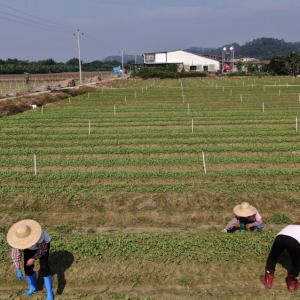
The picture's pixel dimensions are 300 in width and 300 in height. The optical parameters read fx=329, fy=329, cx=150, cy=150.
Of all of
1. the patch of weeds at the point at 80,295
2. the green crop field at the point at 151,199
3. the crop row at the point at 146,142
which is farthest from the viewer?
the crop row at the point at 146,142


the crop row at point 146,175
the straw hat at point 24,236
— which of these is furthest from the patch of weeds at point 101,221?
the straw hat at point 24,236

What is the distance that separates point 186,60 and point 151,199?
115 meters

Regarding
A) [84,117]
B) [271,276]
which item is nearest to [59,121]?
[84,117]

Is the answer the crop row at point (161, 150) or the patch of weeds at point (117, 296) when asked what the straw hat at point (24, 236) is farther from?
the crop row at point (161, 150)

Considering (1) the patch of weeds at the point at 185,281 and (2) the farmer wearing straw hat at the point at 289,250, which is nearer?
(2) the farmer wearing straw hat at the point at 289,250

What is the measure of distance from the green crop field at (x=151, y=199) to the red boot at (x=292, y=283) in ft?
0.55

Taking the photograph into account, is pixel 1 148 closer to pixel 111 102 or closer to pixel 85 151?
pixel 85 151

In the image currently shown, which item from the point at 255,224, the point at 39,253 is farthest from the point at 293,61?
the point at 39,253

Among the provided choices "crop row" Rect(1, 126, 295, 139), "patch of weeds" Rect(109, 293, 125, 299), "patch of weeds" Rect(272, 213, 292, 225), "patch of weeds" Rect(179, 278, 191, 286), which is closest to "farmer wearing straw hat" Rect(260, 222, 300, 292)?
"patch of weeds" Rect(179, 278, 191, 286)

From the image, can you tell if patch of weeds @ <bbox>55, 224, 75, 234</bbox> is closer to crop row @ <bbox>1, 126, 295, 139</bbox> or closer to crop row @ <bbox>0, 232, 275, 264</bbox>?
crop row @ <bbox>0, 232, 275, 264</bbox>

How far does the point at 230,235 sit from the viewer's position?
8.45 m

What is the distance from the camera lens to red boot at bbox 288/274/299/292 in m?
6.76

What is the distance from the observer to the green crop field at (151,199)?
7422mm

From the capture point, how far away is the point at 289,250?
6234 mm
